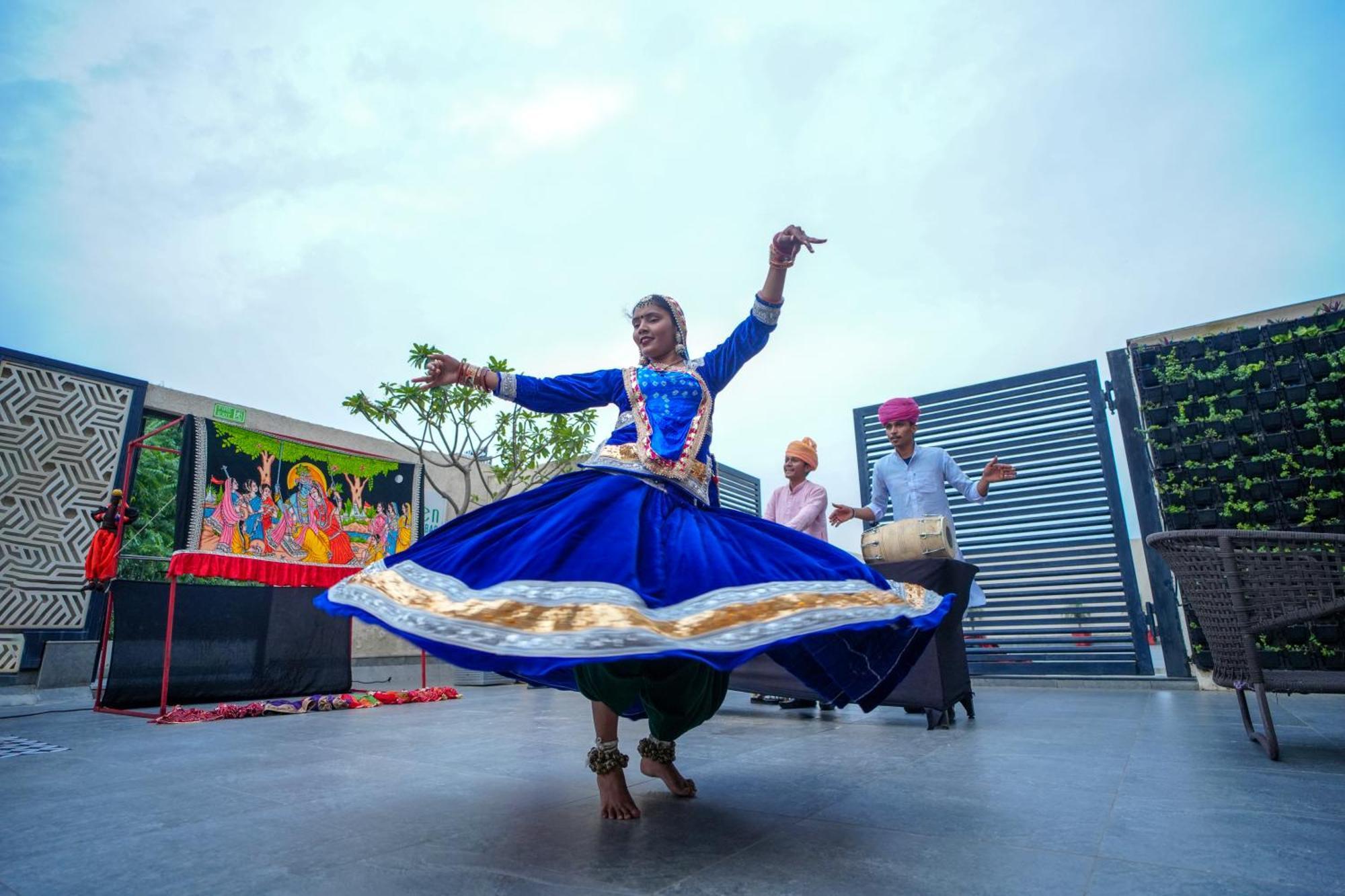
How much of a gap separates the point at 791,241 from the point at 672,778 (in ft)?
5.70

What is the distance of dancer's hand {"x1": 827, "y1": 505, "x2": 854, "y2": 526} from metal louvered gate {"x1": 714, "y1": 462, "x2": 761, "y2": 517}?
431 cm

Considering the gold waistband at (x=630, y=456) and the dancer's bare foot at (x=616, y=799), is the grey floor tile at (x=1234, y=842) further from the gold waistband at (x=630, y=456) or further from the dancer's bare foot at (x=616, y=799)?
the gold waistband at (x=630, y=456)

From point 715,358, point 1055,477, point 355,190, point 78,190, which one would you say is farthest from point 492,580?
point 78,190

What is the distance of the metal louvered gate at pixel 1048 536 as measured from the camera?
19.4 feet

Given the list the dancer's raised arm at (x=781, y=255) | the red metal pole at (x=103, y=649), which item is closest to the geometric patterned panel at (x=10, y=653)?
the red metal pole at (x=103, y=649)

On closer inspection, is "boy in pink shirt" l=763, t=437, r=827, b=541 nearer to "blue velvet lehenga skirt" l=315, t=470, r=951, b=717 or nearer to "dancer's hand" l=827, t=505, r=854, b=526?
"dancer's hand" l=827, t=505, r=854, b=526

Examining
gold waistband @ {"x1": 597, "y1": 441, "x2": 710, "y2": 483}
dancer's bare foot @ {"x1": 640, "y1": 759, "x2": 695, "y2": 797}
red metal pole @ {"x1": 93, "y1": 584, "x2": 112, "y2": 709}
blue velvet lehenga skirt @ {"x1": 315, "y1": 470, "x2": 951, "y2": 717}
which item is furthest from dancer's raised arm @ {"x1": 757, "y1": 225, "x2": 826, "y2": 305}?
red metal pole @ {"x1": 93, "y1": 584, "x2": 112, "y2": 709}

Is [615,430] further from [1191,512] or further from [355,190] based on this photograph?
[355,190]

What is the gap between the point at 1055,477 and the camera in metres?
6.31

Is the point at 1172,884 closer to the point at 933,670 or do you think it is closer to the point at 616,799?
the point at 616,799

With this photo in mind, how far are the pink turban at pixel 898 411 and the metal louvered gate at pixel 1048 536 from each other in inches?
73.2

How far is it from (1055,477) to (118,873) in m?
6.97

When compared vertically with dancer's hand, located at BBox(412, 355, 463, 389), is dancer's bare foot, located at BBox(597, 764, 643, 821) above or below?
below

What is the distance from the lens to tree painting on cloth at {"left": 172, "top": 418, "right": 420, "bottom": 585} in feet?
20.3
